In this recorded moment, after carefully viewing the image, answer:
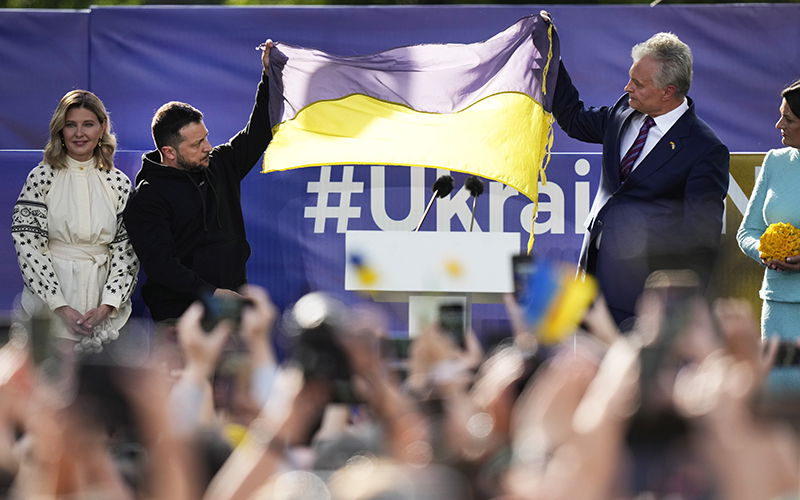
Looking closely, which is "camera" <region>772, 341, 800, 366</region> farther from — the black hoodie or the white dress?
the white dress

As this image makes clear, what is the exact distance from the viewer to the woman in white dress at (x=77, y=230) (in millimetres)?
3340

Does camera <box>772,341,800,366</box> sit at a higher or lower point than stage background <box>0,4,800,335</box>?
lower

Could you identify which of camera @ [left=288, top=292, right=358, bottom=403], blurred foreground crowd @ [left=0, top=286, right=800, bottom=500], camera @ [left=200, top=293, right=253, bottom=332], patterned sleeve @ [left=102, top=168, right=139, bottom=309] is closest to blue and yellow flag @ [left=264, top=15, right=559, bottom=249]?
patterned sleeve @ [left=102, top=168, right=139, bottom=309]

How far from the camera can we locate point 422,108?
13.1 feet

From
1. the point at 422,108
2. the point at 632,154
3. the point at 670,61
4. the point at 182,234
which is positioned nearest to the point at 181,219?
the point at 182,234

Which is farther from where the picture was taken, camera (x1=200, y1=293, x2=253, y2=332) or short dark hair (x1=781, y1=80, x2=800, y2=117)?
short dark hair (x1=781, y1=80, x2=800, y2=117)

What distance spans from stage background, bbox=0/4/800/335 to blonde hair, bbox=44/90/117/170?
100 cm

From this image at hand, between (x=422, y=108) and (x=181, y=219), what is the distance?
1240 millimetres

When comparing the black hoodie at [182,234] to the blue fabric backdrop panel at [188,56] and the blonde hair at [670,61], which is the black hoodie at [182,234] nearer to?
the blue fabric backdrop panel at [188,56]

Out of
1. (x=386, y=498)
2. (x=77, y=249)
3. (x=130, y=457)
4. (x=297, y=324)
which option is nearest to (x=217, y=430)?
(x=130, y=457)

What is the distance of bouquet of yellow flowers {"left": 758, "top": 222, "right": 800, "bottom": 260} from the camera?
3051 millimetres

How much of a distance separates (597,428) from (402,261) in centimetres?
304

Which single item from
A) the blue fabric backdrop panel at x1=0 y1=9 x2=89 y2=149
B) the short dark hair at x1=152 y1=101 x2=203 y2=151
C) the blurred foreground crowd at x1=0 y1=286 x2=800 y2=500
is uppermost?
the blue fabric backdrop panel at x1=0 y1=9 x2=89 y2=149

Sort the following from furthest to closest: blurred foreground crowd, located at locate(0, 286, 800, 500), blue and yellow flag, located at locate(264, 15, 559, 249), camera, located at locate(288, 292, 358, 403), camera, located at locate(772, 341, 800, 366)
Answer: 1. blue and yellow flag, located at locate(264, 15, 559, 249)
2. camera, located at locate(772, 341, 800, 366)
3. camera, located at locate(288, 292, 358, 403)
4. blurred foreground crowd, located at locate(0, 286, 800, 500)
